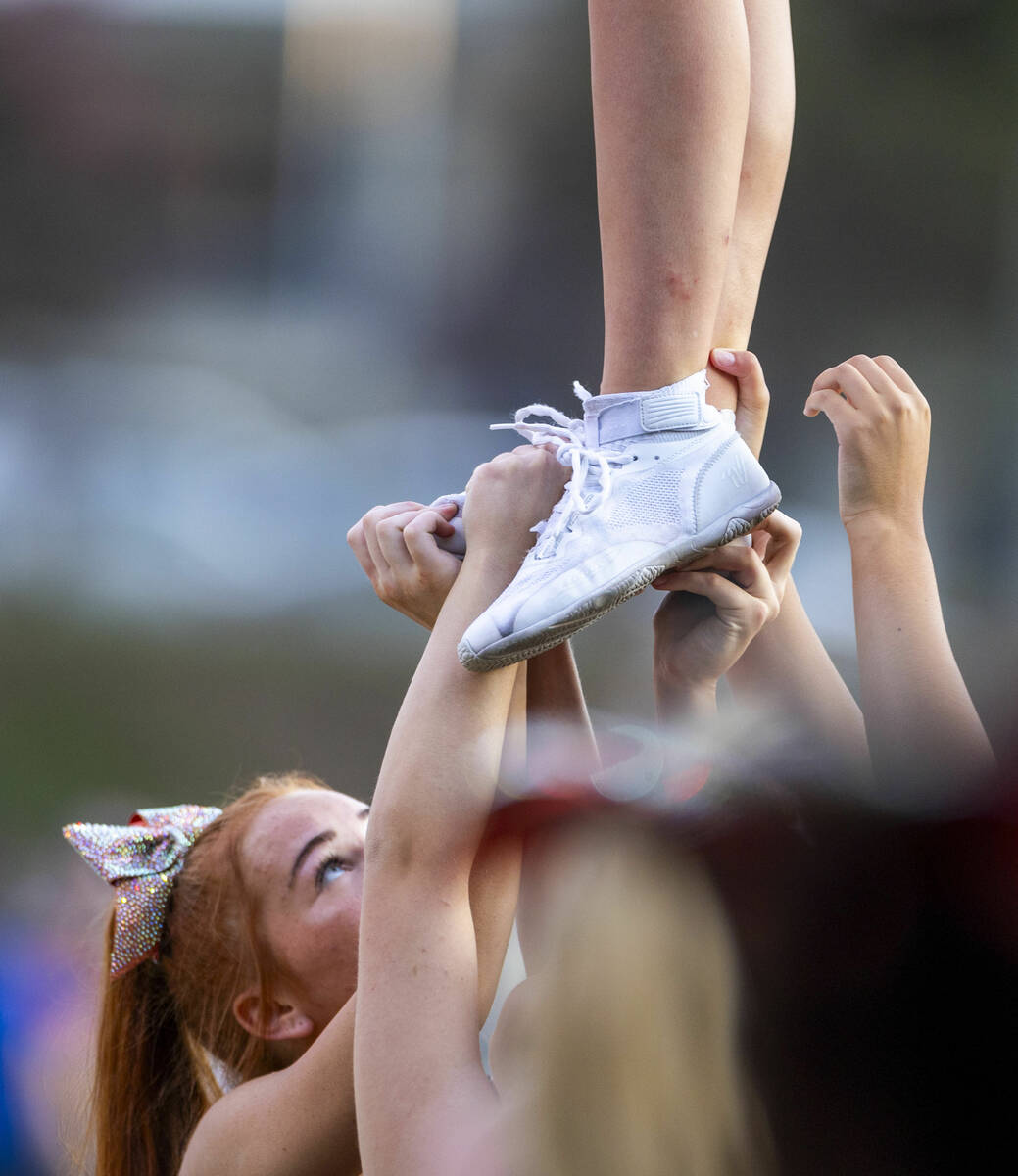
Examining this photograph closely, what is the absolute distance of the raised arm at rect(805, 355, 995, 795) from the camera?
22.6 inches

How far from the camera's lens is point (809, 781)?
453mm

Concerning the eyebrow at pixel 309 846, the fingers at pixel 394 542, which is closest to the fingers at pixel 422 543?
the fingers at pixel 394 542

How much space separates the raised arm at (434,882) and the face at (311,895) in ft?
1.06

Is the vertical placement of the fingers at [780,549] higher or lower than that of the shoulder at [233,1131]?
higher

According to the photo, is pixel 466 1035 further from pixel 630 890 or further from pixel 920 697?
pixel 920 697

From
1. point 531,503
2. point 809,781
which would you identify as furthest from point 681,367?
point 809,781

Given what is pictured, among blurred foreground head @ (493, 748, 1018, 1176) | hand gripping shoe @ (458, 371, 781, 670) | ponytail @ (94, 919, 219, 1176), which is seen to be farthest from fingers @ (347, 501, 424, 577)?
ponytail @ (94, 919, 219, 1176)

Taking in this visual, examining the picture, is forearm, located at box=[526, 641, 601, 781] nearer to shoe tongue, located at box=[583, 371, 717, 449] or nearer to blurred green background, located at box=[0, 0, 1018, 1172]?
shoe tongue, located at box=[583, 371, 717, 449]

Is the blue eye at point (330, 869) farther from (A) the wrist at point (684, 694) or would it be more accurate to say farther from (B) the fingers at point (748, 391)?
(B) the fingers at point (748, 391)

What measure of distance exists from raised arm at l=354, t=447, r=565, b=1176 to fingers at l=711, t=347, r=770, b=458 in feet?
0.38

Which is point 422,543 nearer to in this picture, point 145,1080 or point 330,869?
point 330,869

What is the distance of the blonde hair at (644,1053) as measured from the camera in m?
0.39

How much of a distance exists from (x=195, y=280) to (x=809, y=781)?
3.04 meters

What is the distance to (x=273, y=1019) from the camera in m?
0.91
